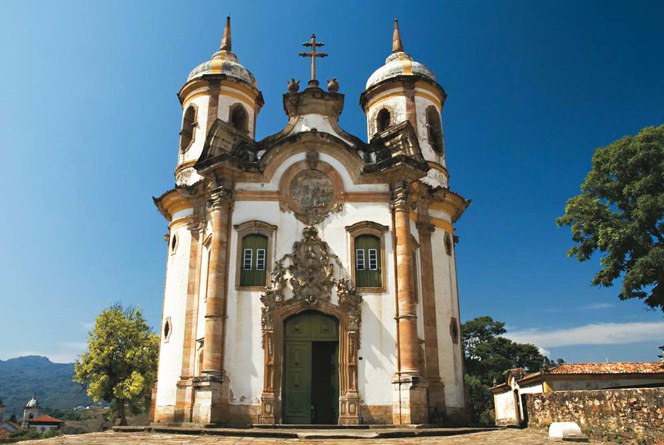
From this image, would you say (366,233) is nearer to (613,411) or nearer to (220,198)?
(220,198)

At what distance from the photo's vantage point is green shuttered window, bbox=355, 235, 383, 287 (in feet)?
60.8

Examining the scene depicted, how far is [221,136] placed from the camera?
2006cm

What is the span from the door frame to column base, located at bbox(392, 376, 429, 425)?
121 cm

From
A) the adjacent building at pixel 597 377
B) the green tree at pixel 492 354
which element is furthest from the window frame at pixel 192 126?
the green tree at pixel 492 354

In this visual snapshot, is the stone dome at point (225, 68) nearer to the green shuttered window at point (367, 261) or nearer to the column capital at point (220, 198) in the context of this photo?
the column capital at point (220, 198)

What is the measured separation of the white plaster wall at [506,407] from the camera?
32344mm

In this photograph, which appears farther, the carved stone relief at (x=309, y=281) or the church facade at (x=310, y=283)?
the carved stone relief at (x=309, y=281)

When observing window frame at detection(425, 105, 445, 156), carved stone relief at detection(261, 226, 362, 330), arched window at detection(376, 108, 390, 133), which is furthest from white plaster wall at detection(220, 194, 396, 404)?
arched window at detection(376, 108, 390, 133)

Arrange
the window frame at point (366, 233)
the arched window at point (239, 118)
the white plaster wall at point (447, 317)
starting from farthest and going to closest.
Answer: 1. the arched window at point (239, 118)
2. the white plaster wall at point (447, 317)
3. the window frame at point (366, 233)

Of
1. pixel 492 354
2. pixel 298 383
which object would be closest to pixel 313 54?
pixel 298 383

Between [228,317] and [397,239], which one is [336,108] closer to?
[397,239]

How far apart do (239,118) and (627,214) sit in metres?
16.9

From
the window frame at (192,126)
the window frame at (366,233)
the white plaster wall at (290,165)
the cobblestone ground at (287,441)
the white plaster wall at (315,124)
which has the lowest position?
the cobblestone ground at (287,441)

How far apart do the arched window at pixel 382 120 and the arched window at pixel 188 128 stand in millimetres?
8160
